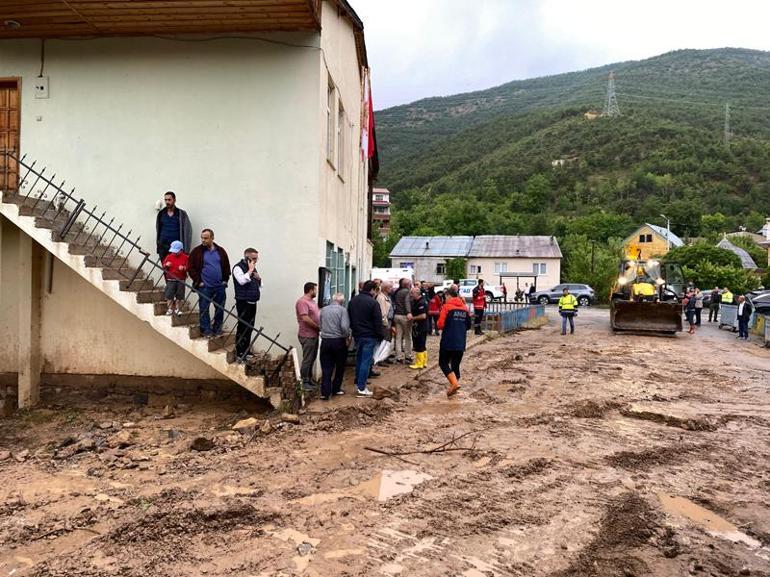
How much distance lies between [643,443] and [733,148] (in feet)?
360

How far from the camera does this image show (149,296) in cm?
808

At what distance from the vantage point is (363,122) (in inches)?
598

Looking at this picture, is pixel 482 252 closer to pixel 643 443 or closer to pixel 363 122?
pixel 363 122

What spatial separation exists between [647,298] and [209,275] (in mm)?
16342

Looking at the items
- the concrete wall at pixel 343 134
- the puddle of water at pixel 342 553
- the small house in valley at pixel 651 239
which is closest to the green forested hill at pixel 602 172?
the small house in valley at pixel 651 239

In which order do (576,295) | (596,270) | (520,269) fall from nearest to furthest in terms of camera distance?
1. (576,295)
2. (596,270)
3. (520,269)

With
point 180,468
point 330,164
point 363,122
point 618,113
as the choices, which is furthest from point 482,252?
point 618,113

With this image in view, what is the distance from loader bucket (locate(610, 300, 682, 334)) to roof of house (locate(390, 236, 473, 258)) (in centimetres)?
3566

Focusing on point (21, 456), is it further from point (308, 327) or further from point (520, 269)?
point (520, 269)

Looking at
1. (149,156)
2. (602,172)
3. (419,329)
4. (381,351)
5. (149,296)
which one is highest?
(602,172)

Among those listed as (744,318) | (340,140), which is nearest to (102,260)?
(340,140)

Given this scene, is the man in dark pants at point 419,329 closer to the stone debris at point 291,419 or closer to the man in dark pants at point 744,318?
the stone debris at point 291,419

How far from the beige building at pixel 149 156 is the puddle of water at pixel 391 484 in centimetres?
384

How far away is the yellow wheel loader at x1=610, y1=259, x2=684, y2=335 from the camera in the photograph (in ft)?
62.4
